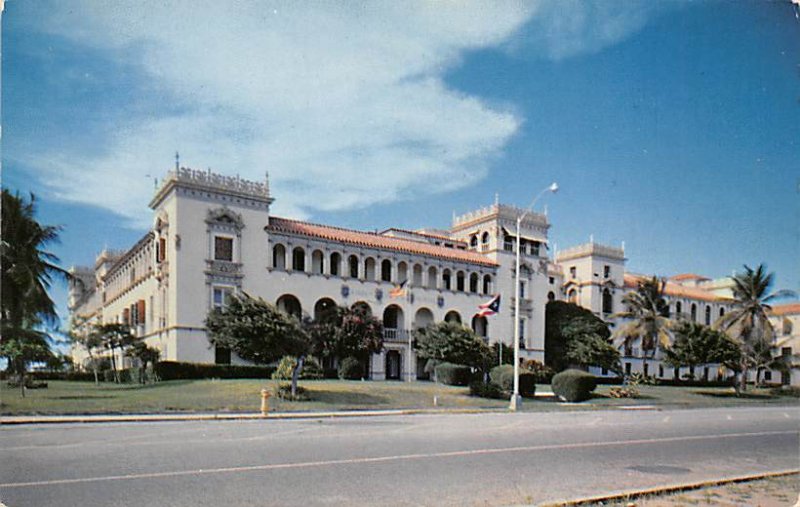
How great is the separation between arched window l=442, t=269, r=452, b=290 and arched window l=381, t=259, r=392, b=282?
174 inches

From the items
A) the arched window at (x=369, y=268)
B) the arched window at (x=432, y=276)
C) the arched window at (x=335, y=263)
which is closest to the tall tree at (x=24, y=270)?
the arched window at (x=335, y=263)

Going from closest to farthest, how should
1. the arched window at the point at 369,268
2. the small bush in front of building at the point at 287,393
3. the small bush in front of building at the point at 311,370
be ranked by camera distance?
the small bush in front of building at the point at 287,393
the small bush in front of building at the point at 311,370
the arched window at the point at 369,268

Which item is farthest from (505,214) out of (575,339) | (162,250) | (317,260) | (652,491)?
(652,491)

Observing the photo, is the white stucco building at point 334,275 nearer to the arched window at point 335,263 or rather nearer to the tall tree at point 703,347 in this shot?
the arched window at point 335,263

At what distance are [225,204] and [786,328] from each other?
34.7 m

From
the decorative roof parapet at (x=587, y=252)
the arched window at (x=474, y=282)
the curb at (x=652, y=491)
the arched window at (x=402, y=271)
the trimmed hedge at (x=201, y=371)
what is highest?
the decorative roof parapet at (x=587, y=252)

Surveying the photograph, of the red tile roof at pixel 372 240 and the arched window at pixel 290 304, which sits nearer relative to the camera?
the arched window at pixel 290 304

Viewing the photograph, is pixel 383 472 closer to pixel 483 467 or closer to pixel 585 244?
pixel 483 467

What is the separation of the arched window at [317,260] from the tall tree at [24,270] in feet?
81.4

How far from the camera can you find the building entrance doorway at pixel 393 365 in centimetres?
4512

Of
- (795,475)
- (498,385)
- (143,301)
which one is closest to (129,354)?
(143,301)

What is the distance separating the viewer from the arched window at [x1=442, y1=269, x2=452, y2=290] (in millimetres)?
47734

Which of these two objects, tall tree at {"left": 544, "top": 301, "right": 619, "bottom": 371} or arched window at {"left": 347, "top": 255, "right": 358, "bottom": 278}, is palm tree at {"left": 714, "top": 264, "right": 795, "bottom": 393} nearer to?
tall tree at {"left": 544, "top": 301, "right": 619, "bottom": 371}

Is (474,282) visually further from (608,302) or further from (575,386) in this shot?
(575,386)
